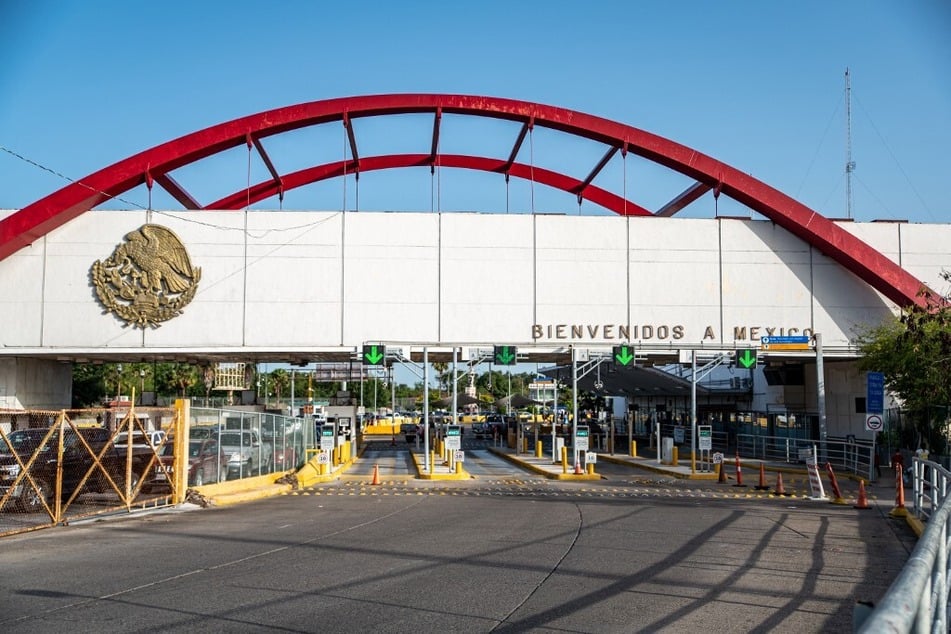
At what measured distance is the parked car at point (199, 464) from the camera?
2113 centimetres

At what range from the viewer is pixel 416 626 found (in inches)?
333

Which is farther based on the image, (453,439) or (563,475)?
(453,439)

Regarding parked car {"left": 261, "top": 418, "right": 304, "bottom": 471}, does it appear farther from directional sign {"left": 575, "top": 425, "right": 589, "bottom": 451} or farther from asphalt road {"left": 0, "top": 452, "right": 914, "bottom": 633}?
directional sign {"left": 575, "top": 425, "right": 589, "bottom": 451}

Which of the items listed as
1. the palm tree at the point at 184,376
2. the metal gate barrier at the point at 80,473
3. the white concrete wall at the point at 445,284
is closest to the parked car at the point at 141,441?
the metal gate barrier at the point at 80,473

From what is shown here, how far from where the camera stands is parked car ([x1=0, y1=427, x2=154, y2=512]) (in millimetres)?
17922

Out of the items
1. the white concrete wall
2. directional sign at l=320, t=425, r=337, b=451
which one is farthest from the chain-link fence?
the white concrete wall

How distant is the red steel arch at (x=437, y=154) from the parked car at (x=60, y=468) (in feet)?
68.0

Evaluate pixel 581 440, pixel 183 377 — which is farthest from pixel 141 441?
pixel 183 377

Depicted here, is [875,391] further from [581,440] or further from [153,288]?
[153,288]

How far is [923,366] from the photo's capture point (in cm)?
2927

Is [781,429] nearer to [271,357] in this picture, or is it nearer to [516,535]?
[271,357]

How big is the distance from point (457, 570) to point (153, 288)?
31476 mm

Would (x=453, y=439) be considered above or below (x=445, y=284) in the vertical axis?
below

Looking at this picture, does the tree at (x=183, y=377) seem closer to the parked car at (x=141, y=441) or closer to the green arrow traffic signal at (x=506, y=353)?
the green arrow traffic signal at (x=506, y=353)
